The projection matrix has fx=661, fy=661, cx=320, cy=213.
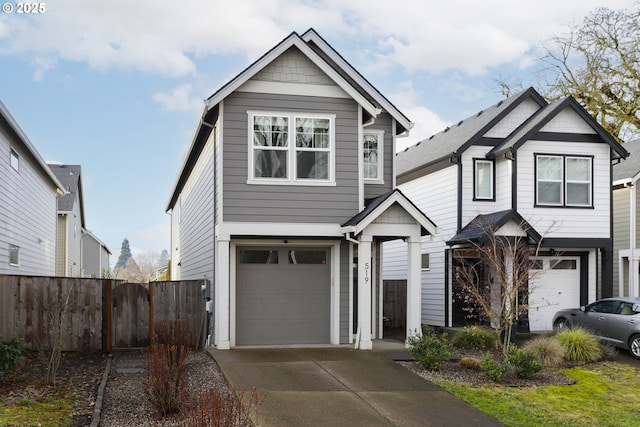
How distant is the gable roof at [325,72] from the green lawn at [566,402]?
7335 millimetres

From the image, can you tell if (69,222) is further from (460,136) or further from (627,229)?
(627,229)

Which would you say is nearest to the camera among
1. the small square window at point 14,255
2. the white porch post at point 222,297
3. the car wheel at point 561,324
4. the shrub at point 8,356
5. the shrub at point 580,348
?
the shrub at point 8,356

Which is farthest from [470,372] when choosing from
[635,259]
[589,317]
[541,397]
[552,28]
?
[552,28]

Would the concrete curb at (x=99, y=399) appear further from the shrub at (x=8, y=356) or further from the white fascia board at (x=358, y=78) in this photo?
the white fascia board at (x=358, y=78)

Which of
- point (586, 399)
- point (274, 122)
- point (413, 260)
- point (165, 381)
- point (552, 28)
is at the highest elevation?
point (552, 28)

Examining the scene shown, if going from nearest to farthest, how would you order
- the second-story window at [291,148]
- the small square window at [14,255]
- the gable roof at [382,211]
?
1. the gable roof at [382,211]
2. the second-story window at [291,148]
3. the small square window at [14,255]

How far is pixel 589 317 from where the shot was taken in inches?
711

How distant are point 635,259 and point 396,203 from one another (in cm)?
1179

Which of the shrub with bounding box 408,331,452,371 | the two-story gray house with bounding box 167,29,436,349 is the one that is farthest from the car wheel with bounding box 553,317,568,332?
the shrub with bounding box 408,331,452,371

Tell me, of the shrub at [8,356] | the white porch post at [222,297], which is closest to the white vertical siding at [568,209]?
the white porch post at [222,297]

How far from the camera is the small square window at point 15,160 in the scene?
725 inches

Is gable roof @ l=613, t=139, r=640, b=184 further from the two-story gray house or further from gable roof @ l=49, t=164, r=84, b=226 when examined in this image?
gable roof @ l=49, t=164, r=84, b=226

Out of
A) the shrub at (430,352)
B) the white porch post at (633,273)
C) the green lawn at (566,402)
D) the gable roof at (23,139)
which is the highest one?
the gable roof at (23,139)

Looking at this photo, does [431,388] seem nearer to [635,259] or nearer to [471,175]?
[471,175]
